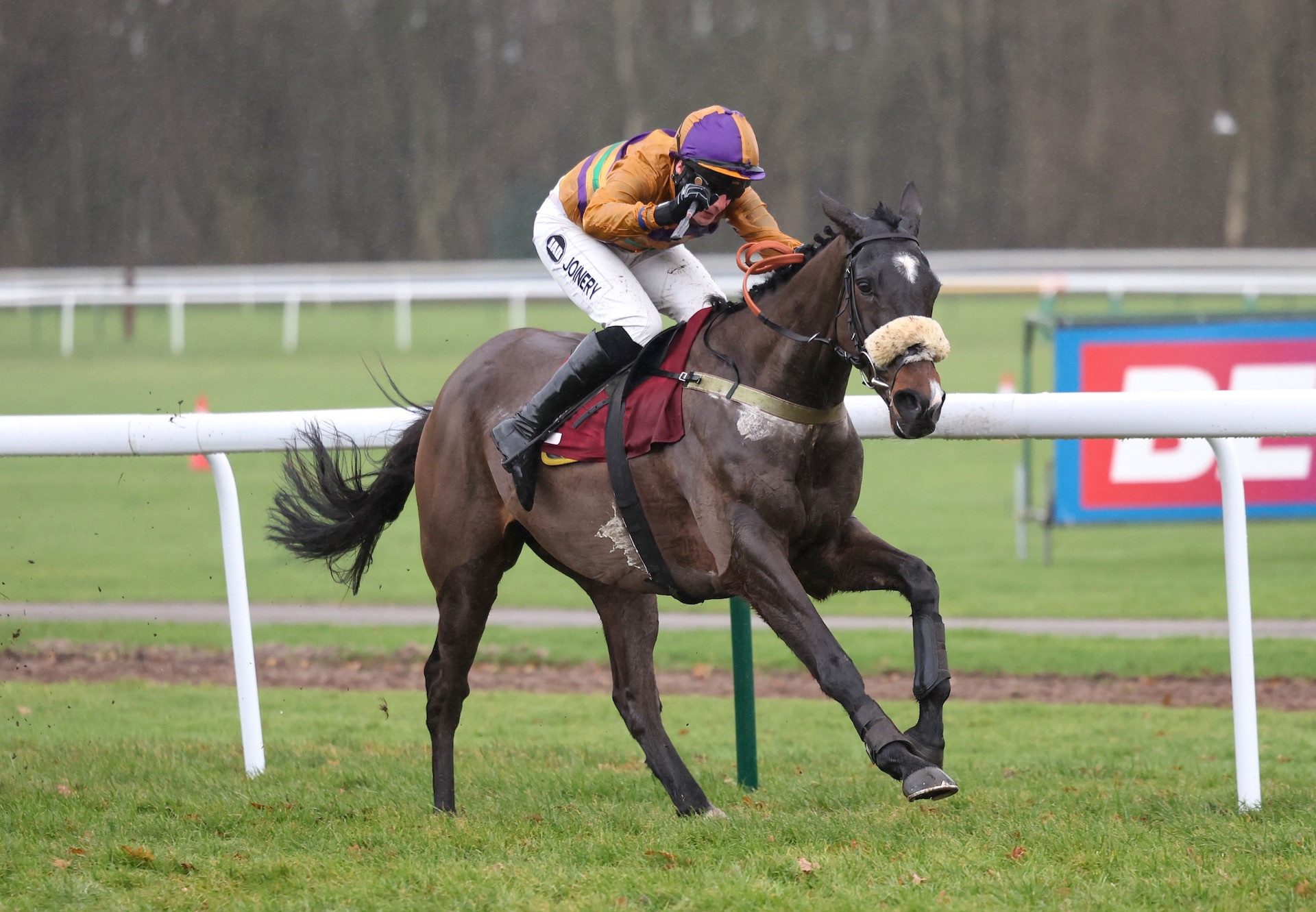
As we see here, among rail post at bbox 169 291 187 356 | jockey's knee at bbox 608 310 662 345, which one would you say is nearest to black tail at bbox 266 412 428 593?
jockey's knee at bbox 608 310 662 345

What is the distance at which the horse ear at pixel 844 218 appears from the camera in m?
3.94

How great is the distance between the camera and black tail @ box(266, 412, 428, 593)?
5449 mm

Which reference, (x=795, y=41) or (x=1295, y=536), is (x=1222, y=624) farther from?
(x=795, y=41)

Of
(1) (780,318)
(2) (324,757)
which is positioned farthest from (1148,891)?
(2) (324,757)

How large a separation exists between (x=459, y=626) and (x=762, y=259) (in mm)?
1586

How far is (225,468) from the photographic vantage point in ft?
17.5

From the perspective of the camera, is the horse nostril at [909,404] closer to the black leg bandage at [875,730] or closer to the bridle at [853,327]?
the bridle at [853,327]

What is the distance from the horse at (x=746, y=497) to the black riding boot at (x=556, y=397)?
8 cm

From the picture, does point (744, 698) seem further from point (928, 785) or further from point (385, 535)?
point (385, 535)

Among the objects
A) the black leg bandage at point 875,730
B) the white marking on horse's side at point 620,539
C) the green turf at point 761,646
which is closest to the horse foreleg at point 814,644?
the black leg bandage at point 875,730

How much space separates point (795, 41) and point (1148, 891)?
36.5 meters

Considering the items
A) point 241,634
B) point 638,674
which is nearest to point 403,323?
point 241,634

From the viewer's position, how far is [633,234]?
449 cm

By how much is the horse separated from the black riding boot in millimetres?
81
